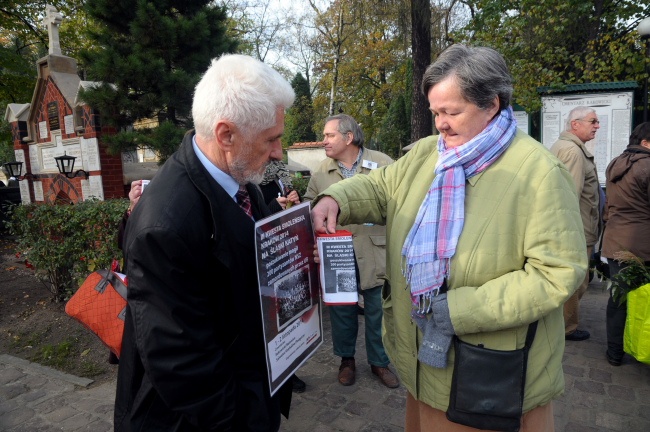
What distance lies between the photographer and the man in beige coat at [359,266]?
3.75m

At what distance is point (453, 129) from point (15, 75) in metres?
15.8

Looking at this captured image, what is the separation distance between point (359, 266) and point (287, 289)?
206cm

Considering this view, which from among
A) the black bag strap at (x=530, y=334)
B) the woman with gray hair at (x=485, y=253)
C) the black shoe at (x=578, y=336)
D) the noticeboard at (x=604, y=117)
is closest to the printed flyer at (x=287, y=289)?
the woman with gray hair at (x=485, y=253)

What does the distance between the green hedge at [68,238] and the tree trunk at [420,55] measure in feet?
19.4

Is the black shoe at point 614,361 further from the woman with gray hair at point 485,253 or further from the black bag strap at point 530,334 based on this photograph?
the black bag strap at point 530,334

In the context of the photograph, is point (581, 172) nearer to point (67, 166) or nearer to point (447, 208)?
point (447, 208)

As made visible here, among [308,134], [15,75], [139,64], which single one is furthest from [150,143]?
[308,134]

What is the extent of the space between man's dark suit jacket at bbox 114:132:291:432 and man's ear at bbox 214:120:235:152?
0.32 feet

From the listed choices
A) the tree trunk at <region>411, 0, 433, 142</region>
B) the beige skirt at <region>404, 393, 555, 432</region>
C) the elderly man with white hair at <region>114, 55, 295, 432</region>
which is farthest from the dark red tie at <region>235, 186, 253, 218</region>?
Answer: the tree trunk at <region>411, 0, 433, 142</region>

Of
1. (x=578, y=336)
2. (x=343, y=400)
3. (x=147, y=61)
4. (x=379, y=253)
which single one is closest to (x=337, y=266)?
(x=379, y=253)

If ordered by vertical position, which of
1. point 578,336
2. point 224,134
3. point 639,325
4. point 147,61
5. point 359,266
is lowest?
point 578,336

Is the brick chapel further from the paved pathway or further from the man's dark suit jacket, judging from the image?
the man's dark suit jacket

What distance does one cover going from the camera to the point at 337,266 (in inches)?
72.4

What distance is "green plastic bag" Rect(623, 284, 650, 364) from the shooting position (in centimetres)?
342
